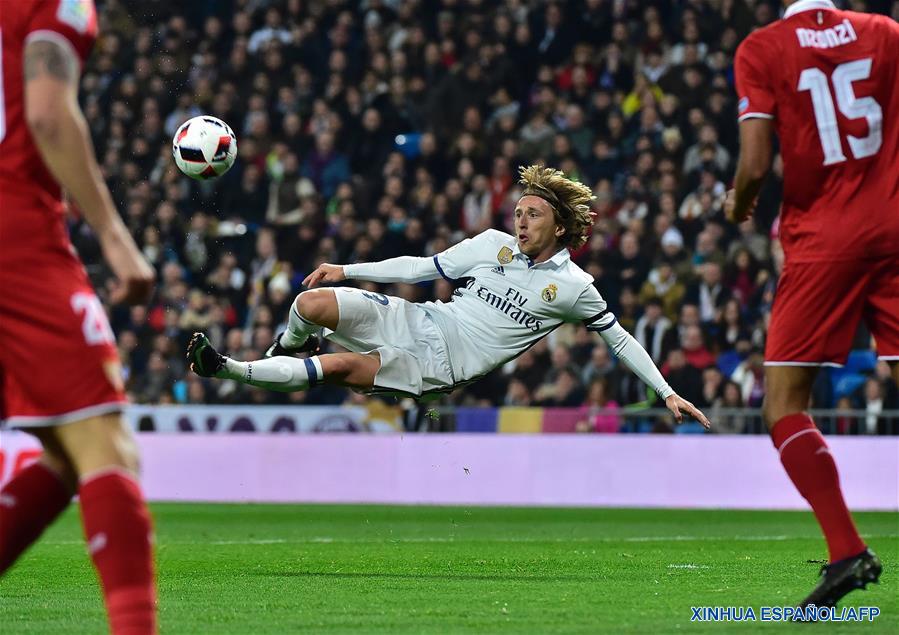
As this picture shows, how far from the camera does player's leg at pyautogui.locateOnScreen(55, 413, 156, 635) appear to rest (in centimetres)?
401

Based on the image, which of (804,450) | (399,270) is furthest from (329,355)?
(804,450)

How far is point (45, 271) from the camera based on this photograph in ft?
13.5

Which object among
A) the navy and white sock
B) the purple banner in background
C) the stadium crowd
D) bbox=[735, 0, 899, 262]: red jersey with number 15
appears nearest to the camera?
bbox=[735, 0, 899, 262]: red jersey with number 15

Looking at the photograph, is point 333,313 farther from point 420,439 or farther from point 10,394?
point 420,439

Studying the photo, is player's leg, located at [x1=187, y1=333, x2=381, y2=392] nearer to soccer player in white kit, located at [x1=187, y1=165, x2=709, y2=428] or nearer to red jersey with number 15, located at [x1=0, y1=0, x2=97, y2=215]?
soccer player in white kit, located at [x1=187, y1=165, x2=709, y2=428]

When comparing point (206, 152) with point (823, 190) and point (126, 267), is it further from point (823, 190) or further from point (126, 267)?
point (126, 267)

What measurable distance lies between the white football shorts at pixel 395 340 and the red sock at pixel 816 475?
3358mm

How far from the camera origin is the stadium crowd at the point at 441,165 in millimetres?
16812

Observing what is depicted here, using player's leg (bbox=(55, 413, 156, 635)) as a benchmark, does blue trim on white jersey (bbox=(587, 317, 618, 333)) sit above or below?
below

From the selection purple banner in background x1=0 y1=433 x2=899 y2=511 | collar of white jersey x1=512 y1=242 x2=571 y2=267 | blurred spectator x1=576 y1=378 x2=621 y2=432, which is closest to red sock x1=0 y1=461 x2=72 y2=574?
collar of white jersey x1=512 y1=242 x2=571 y2=267

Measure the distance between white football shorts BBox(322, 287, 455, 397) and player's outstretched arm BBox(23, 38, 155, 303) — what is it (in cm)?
480

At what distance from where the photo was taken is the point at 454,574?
8.04 m

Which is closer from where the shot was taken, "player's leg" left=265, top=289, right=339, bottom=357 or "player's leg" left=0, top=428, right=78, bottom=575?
"player's leg" left=0, top=428, right=78, bottom=575

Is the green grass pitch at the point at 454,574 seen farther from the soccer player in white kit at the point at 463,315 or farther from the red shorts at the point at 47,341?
the red shorts at the point at 47,341
